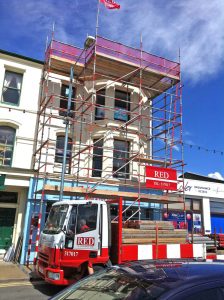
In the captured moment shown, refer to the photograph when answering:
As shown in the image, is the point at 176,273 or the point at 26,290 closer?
the point at 176,273

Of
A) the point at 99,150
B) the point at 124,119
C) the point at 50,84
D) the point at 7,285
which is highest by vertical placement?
the point at 50,84

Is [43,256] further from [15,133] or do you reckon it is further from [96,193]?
[15,133]

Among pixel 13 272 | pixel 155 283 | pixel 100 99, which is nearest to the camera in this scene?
pixel 155 283

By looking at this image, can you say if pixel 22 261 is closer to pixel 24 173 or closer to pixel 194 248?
pixel 24 173

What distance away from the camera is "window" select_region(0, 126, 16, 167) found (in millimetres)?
16391

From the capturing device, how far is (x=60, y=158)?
17.4 metres

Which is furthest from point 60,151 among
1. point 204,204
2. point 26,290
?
point 204,204

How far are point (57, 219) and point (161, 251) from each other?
331 cm

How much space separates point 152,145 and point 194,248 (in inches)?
373

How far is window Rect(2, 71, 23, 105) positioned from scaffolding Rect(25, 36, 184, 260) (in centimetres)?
130

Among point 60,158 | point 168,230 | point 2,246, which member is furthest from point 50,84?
point 168,230

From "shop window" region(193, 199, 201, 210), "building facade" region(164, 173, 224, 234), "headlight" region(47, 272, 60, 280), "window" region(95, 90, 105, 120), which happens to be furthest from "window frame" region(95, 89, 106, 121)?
"headlight" region(47, 272, 60, 280)

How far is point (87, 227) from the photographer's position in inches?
374

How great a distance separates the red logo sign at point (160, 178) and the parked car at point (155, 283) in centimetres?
1183
